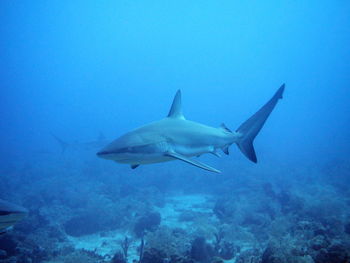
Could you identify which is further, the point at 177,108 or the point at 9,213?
the point at 177,108

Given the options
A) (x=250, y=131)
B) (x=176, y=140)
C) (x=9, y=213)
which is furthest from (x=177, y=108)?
(x=9, y=213)

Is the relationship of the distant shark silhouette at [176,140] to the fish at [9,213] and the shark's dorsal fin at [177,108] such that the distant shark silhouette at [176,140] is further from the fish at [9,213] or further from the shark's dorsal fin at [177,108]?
the fish at [9,213]

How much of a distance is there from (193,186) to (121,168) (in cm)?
948

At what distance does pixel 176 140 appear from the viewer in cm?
446

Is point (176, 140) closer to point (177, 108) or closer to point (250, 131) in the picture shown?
point (177, 108)

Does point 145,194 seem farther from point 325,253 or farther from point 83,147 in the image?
point 83,147

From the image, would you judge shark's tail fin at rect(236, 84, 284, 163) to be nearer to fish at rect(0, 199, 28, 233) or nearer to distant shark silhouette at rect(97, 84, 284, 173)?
distant shark silhouette at rect(97, 84, 284, 173)

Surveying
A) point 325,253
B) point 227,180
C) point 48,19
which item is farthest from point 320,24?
point 48,19

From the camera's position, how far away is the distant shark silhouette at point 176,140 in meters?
3.61

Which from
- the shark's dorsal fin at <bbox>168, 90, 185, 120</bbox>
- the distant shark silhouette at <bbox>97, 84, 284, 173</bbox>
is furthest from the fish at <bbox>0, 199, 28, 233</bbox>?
the shark's dorsal fin at <bbox>168, 90, 185, 120</bbox>

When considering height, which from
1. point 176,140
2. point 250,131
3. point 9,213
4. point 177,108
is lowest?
point 9,213

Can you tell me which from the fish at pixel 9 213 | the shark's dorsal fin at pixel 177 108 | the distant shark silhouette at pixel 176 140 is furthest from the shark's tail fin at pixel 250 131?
the fish at pixel 9 213

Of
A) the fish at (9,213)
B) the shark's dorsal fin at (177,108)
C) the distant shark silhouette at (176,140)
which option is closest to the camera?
the fish at (9,213)

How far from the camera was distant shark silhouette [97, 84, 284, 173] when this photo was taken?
3609mm
